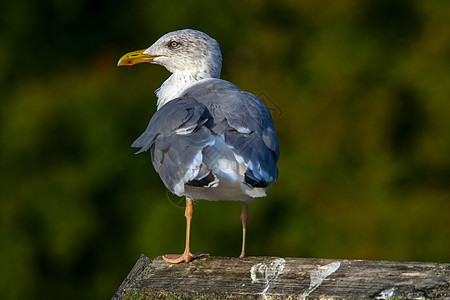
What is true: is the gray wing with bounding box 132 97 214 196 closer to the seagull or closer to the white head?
the seagull

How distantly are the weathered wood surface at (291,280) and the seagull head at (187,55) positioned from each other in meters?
1.58

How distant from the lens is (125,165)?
723 centimetres

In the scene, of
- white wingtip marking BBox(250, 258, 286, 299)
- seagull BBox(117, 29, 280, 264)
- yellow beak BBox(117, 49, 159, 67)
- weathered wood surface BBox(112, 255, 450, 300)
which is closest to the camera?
weathered wood surface BBox(112, 255, 450, 300)

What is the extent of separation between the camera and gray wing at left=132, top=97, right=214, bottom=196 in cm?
303

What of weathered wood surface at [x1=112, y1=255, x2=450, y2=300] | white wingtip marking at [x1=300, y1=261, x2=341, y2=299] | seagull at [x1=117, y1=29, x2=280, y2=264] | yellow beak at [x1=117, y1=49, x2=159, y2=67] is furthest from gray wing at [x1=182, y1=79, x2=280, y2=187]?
yellow beak at [x1=117, y1=49, x2=159, y2=67]

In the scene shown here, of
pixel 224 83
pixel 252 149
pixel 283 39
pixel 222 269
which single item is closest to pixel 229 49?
pixel 283 39

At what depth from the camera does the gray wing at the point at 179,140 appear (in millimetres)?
3031

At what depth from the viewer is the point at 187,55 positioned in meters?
4.03

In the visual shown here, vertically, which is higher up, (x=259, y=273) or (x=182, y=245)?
(x=259, y=273)

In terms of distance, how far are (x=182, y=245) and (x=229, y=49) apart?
2.19 metres

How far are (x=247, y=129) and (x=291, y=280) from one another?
2.92 feet

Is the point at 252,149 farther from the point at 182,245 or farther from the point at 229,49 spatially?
the point at 229,49

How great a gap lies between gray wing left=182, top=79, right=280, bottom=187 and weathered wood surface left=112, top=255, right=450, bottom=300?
494 mm

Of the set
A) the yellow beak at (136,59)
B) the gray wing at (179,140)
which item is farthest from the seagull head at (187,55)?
the gray wing at (179,140)
